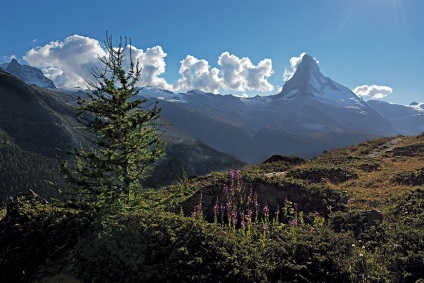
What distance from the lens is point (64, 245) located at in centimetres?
944

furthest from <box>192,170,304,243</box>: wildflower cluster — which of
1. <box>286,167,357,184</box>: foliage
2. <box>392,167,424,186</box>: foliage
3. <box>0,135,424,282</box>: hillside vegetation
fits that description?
<box>392,167,424,186</box>: foliage

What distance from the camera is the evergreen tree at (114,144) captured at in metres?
10.7

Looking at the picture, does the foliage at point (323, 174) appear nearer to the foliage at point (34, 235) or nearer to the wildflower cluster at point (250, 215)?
the wildflower cluster at point (250, 215)

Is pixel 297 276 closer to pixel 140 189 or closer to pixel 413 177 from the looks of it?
pixel 140 189

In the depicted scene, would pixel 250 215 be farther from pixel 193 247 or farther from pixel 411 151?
pixel 411 151

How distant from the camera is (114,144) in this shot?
35.7ft

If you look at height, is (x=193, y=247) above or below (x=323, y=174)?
below

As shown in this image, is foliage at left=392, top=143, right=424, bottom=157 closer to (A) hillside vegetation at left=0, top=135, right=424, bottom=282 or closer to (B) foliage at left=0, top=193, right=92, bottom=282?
(A) hillside vegetation at left=0, top=135, right=424, bottom=282

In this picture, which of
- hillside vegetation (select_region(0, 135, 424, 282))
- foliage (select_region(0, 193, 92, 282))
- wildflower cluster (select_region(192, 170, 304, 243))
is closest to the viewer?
hillside vegetation (select_region(0, 135, 424, 282))

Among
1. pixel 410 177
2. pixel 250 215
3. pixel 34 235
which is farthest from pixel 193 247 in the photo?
pixel 410 177

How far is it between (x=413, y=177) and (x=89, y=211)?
681 inches

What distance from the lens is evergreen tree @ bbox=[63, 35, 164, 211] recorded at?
10695mm

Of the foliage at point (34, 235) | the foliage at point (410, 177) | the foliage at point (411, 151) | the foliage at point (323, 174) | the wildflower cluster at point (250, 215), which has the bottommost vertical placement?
the foliage at point (34, 235)

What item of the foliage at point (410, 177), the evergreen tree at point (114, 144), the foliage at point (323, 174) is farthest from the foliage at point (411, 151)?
the evergreen tree at point (114, 144)
